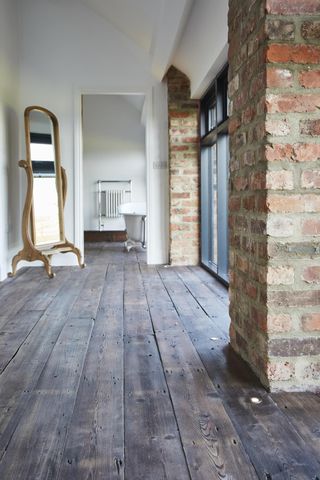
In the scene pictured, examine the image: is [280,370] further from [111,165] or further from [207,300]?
[111,165]

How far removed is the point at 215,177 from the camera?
4.81 m

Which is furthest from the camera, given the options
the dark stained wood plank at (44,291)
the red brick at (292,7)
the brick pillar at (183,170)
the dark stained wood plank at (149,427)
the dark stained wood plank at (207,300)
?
the brick pillar at (183,170)

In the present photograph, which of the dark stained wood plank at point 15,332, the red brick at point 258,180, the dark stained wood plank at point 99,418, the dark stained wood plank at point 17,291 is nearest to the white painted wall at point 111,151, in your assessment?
the dark stained wood plank at point 17,291

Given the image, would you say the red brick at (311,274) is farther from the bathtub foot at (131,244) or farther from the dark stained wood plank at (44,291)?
the bathtub foot at (131,244)

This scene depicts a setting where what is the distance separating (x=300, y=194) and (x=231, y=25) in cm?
102

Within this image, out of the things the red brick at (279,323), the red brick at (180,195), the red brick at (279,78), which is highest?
the red brick at (279,78)

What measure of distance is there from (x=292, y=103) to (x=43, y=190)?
3.87m

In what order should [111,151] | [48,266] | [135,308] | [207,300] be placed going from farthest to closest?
[111,151], [48,266], [207,300], [135,308]

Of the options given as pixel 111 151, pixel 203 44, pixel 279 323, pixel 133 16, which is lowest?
pixel 279 323

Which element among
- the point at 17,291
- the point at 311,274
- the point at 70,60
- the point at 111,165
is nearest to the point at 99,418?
the point at 311,274

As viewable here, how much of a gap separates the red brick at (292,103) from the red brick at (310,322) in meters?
0.80

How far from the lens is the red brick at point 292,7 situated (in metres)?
1.63

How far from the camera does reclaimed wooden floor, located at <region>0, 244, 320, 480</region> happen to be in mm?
1206

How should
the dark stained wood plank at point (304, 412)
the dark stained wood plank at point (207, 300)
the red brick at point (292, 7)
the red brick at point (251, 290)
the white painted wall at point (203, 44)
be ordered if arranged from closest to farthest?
1. the dark stained wood plank at point (304, 412)
2. the red brick at point (292, 7)
3. the red brick at point (251, 290)
4. the dark stained wood plank at point (207, 300)
5. the white painted wall at point (203, 44)
